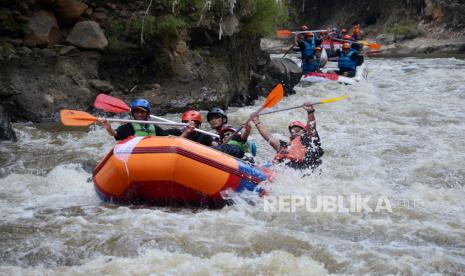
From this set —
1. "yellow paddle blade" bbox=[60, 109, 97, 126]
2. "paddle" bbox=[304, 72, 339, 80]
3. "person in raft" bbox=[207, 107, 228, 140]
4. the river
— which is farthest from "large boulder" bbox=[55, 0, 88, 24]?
"paddle" bbox=[304, 72, 339, 80]

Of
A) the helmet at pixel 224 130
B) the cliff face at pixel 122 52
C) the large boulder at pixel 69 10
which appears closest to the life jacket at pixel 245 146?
the helmet at pixel 224 130

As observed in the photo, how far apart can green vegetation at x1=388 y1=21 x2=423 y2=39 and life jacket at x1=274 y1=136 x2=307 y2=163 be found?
19.0 m

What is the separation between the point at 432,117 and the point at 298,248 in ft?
22.6

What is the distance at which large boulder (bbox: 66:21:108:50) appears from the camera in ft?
29.8

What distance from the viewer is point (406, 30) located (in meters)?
24.0

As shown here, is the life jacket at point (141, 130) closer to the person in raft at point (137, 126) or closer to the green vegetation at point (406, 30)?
the person in raft at point (137, 126)

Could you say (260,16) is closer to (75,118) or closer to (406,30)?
(75,118)

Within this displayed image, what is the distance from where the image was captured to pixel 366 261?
3992mm

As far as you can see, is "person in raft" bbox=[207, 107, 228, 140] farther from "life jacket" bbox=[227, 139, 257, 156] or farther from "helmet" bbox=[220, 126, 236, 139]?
"life jacket" bbox=[227, 139, 257, 156]

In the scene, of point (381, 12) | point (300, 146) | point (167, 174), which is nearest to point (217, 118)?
point (300, 146)

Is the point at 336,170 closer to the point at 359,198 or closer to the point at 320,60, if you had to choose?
the point at 359,198

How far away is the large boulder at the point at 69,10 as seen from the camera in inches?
351

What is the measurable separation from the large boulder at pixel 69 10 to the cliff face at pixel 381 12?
14.0m

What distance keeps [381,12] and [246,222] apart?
23.9 m
